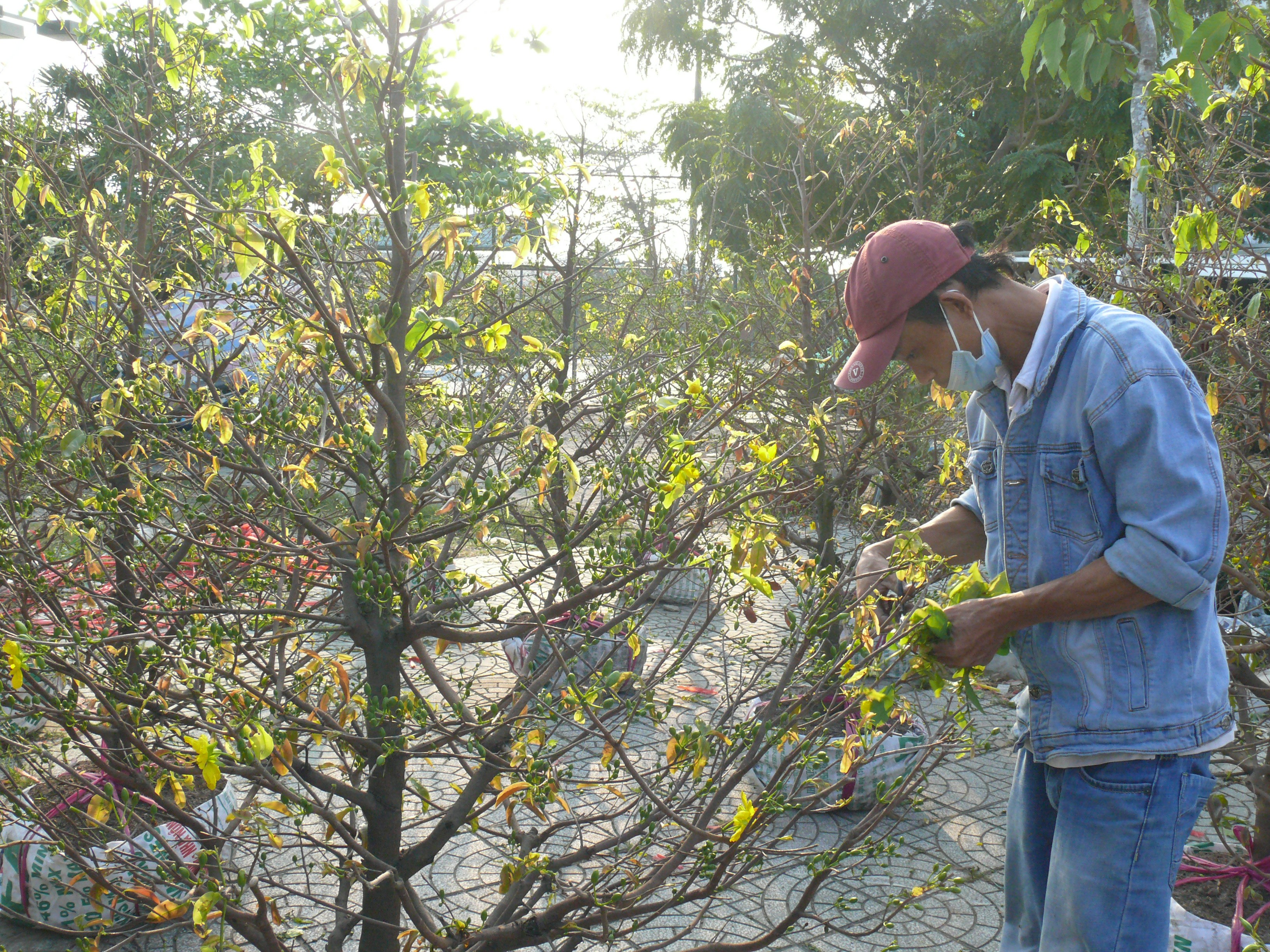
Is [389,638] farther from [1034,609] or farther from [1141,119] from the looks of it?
[1141,119]

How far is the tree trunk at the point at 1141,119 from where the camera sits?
4562 millimetres

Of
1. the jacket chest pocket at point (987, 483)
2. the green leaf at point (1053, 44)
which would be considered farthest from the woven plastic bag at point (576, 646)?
the green leaf at point (1053, 44)

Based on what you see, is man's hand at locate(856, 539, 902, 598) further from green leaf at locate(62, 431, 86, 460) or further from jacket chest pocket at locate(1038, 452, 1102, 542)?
green leaf at locate(62, 431, 86, 460)

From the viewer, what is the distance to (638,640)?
237 centimetres

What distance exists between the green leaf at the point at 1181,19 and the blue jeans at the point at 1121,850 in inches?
95.5

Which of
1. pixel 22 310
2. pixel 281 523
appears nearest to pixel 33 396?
pixel 22 310

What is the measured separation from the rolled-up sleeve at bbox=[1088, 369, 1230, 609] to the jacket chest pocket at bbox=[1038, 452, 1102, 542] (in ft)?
0.28

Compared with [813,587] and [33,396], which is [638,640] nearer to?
[813,587]

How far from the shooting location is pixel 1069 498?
6.75 feet

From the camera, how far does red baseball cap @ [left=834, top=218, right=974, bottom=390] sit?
7.11ft

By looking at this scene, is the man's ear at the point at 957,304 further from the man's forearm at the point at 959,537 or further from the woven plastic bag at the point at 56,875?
the woven plastic bag at the point at 56,875

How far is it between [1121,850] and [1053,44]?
318 centimetres

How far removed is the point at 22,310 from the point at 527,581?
2593mm

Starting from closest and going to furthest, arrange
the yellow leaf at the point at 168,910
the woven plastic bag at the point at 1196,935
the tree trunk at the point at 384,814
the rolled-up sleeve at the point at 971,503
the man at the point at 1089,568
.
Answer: the yellow leaf at the point at 168,910
the man at the point at 1089,568
the tree trunk at the point at 384,814
the rolled-up sleeve at the point at 971,503
the woven plastic bag at the point at 1196,935
